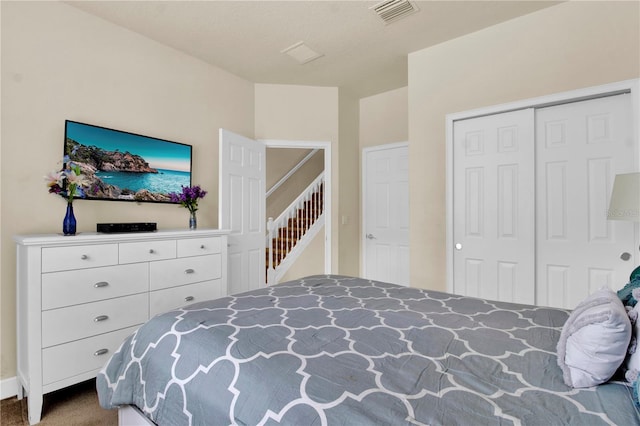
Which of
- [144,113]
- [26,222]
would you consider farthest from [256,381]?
[144,113]

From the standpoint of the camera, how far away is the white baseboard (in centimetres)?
205

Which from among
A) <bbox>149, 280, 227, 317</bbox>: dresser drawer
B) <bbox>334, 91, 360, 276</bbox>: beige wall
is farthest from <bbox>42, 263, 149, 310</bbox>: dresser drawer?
<bbox>334, 91, 360, 276</bbox>: beige wall

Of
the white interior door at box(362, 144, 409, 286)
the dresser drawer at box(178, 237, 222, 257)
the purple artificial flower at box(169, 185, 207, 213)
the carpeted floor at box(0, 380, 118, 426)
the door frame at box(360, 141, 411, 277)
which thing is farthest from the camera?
the door frame at box(360, 141, 411, 277)

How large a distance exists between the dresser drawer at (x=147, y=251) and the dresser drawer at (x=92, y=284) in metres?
0.05

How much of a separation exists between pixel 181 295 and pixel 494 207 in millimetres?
2751

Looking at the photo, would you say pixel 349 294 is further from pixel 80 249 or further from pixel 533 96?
pixel 533 96

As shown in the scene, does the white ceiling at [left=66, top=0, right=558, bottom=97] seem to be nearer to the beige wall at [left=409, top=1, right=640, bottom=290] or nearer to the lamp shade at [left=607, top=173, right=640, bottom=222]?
the beige wall at [left=409, top=1, right=640, bottom=290]

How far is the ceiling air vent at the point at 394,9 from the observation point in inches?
93.2

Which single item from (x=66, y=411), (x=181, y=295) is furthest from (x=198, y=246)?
(x=66, y=411)

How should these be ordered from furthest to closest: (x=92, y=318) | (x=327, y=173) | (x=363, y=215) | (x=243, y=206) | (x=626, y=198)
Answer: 1. (x=363, y=215)
2. (x=327, y=173)
3. (x=243, y=206)
4. (x=92, y=318)
5. (x=626, y=198)

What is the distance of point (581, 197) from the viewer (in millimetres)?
2363

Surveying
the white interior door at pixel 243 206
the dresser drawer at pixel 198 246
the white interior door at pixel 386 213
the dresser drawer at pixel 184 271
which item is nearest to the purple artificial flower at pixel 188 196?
the white interior door at pixel 243 206

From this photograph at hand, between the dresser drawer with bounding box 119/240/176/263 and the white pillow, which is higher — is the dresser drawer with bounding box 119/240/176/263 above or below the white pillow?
above

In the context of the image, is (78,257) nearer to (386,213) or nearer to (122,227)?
(122,227)
